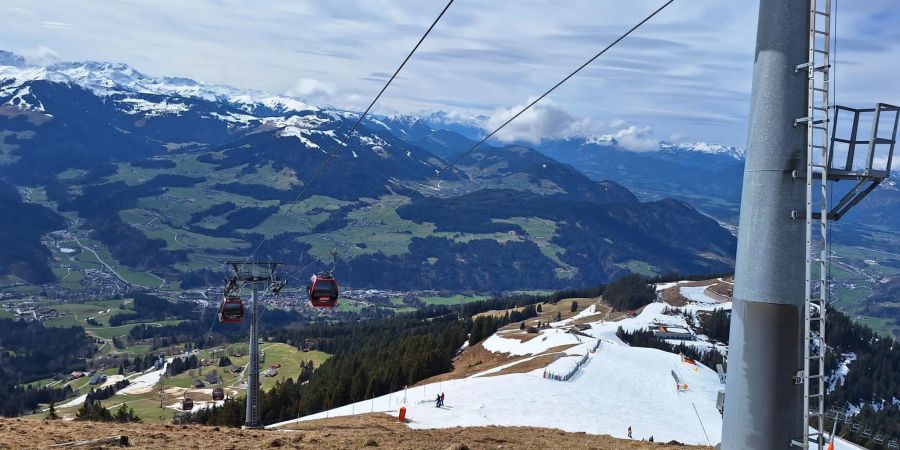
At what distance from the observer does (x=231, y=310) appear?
37.3 m

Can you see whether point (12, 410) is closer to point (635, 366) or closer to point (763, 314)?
point (635, 366)

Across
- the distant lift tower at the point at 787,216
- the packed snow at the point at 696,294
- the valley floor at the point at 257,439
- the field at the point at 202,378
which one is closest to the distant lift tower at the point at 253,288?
the valley floor at the point at 257,439

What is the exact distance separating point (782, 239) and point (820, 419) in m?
2.40

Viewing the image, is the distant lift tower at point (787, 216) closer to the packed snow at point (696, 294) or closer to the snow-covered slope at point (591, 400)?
the snow-covered slope at point (591, 400)

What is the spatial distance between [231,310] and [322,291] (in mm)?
6804

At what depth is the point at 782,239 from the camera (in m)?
9.30

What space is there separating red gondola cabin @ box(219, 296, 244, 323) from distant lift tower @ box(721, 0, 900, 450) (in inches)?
1258

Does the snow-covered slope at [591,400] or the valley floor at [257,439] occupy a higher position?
the valley floor at [257,439]

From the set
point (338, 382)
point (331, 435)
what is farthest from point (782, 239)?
point (338, 382)

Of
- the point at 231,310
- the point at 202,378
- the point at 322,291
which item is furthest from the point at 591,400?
the point at 202,378

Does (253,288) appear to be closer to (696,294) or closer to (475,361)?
(475,361)

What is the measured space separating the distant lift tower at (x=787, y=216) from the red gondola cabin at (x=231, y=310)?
31953mm

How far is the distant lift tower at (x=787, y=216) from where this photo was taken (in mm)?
9016

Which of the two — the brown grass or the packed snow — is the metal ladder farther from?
the packed snow
